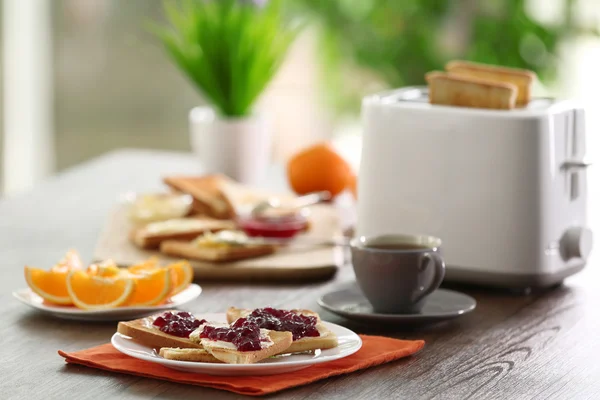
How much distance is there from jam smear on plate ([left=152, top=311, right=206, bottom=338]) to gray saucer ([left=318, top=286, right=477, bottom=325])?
0.72 ft

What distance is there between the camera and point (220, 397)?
3.09 ft

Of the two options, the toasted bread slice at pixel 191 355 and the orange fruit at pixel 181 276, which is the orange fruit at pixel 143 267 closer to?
the orange fruit at pixel 181 276

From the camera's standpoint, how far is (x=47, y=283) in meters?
1.21

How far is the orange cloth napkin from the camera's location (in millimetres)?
953

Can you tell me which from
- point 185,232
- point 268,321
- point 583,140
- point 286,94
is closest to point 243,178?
point 185,232

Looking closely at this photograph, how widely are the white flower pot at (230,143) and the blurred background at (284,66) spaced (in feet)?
7.07

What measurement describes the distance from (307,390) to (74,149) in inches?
156

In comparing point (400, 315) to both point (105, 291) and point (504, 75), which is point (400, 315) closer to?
point (105, 291)

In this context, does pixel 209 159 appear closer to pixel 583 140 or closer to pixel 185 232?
pixel 185 232

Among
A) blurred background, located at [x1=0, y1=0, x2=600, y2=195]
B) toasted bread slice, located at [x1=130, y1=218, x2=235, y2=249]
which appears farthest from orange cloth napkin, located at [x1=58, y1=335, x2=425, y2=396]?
blurred background, located at [x1=0, y1=0, x2=600, y2=195]

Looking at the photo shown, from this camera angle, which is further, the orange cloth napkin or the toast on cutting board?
the toast on cutting board

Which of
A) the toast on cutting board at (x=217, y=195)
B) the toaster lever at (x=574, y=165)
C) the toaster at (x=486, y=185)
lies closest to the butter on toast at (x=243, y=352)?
the toaster at (x=486, y=185)

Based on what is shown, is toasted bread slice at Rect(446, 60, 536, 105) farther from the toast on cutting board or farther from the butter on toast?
the butter on toast

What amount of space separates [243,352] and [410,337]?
11.3 inches
